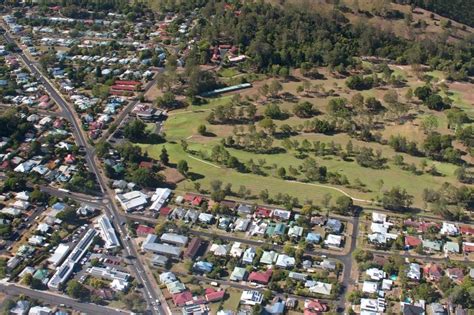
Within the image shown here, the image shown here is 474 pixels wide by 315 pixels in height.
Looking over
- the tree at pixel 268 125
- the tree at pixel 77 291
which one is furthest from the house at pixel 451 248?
the tree at pixel 77 291

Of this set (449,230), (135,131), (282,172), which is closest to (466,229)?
(449,230)

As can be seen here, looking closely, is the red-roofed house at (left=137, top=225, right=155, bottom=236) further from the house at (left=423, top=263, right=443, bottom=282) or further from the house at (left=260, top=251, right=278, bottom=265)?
the house at (left=423, top=263, right=443, bottom=282)

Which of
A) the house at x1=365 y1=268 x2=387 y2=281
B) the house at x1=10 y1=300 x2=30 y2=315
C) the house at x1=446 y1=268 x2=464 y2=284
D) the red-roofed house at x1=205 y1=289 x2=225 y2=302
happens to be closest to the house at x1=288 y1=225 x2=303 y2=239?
the house at x1=365 y1=268 x2=387 y2=281

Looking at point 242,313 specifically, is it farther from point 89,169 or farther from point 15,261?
point 89,169

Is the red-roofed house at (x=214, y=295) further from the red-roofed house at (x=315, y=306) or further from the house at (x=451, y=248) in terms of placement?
the house at (x=451, y=248)

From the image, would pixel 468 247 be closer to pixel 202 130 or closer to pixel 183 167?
pixel 183 167

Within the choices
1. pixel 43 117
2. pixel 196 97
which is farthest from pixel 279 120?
pixel 43 117
